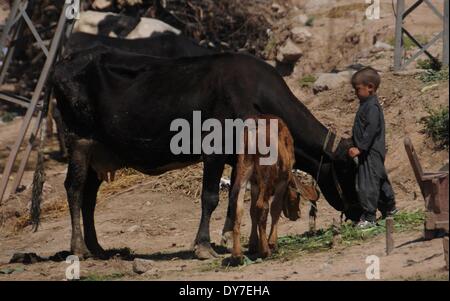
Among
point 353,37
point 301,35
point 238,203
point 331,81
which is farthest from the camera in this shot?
point 301,35

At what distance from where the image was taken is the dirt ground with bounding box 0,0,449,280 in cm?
1024

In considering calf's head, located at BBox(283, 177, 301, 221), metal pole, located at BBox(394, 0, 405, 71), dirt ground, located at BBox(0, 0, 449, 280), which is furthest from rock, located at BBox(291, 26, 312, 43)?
calf's head, located at BBox(283, 177, 301, 221)

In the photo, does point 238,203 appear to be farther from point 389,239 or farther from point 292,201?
point 389,239

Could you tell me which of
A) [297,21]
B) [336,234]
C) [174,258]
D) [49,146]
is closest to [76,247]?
[174,258]

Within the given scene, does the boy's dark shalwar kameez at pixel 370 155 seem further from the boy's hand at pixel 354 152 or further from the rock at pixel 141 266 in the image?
the rock at pixel 141 266

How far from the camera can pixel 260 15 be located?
953 inches

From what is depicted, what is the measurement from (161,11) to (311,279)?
1555 cm

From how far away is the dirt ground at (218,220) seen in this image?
33.6 ft

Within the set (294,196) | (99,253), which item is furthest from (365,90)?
(99,253)

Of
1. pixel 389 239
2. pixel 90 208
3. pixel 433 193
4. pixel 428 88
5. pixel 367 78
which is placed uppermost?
pixel 428 88

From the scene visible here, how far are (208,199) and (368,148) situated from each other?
1.86 meters

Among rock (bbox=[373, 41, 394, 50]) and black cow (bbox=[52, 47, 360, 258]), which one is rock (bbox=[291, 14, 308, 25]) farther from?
black cow (bbox=[52, 47, 360, 258])

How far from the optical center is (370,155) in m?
11.9

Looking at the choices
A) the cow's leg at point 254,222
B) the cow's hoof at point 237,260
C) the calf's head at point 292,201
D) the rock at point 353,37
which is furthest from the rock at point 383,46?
the cow's hoof at point 237,260
